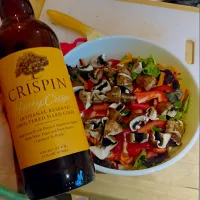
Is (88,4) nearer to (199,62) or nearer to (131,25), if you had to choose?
(131,25)

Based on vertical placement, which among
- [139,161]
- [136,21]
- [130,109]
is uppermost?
[136,21]

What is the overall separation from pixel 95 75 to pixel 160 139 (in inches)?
7.6

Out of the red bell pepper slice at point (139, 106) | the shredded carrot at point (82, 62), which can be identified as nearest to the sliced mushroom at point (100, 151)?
the red bell pepper slice at point (139, 106)

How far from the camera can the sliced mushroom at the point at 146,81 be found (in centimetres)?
79

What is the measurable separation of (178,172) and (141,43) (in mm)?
298

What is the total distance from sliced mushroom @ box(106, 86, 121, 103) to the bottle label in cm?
21

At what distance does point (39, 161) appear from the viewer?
21.7 inches

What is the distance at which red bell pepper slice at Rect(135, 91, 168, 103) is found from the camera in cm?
79

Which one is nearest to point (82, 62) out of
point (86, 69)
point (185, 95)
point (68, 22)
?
point (86, 69)

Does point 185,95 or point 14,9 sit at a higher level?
point 14,9

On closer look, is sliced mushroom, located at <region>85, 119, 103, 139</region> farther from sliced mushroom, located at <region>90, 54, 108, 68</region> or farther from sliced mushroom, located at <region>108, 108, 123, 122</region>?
sliced mushroom, located at <region>90, 54, 108, 68</region>

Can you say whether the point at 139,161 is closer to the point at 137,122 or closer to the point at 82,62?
the point at 137,122

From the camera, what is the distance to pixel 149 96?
79 centimetres

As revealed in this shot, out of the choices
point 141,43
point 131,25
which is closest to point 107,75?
point 141,43
